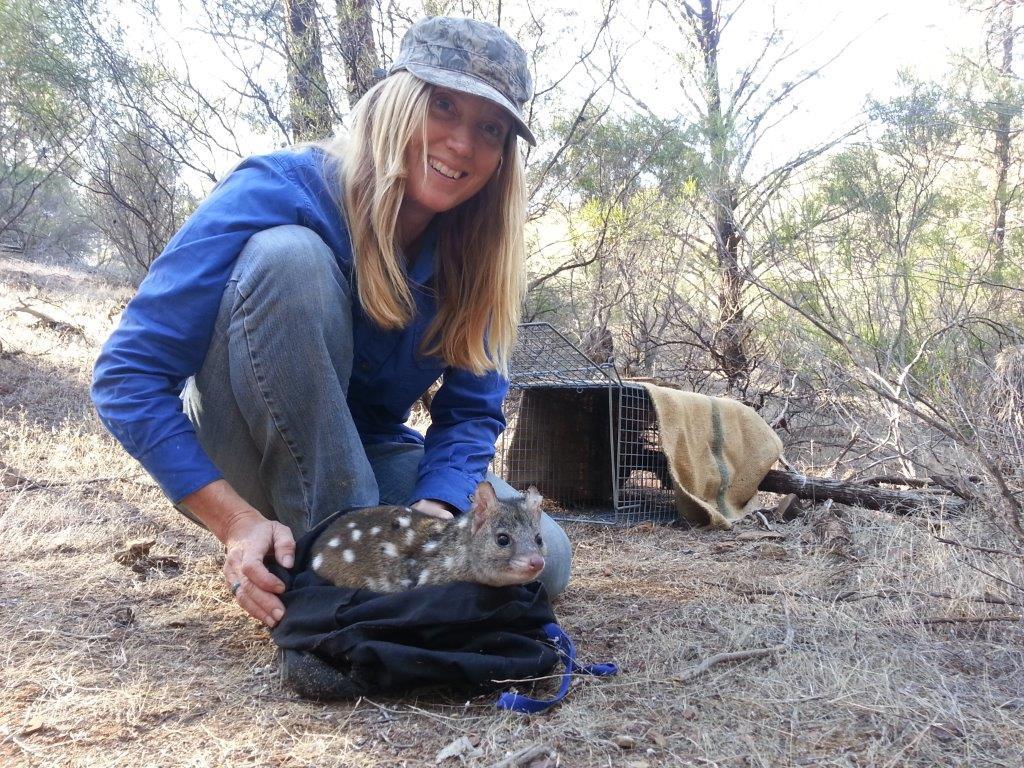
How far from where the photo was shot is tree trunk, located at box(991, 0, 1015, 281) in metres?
7.14

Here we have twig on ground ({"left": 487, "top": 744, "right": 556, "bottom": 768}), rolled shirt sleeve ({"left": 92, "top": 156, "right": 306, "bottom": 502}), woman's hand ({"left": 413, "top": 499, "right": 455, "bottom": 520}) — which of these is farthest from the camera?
woman's hand ({"left": 413, "top": 499, "right": 455, "bottom": 520})

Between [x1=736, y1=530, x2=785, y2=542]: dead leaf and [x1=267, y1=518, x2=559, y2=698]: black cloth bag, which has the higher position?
[x1=267, y1=518, x2=559, y2=698]: black cloth bag

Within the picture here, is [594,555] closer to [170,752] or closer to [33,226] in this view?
[170,752]

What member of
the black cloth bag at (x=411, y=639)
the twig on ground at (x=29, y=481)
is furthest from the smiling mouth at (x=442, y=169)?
the twig on ground at (x=29, y=481)

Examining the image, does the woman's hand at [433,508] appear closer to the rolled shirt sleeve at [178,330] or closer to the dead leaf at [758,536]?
the rolled shirt sleeve at [178,330]

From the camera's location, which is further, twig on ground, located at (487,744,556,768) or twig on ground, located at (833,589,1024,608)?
twig on ground, located at (833,589,1024,608)

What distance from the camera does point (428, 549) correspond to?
2766 millimetres

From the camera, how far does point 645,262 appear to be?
7707 mm

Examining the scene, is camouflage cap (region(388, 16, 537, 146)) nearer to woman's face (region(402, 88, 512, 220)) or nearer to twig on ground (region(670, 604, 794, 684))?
woman's face (region(402, 88, 512, 220))

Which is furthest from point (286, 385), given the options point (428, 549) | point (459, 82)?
point (459, 82)

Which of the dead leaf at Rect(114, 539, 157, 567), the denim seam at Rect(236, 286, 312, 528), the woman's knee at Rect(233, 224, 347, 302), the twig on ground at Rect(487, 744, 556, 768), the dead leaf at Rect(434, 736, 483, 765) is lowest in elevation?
the dead leaf at Rect(114, 539, 157, 567)

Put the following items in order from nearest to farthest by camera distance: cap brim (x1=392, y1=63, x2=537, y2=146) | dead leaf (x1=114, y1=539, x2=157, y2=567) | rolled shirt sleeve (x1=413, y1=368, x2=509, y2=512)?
cap brim (x1=392, y1=63, x2=537, y2=146)
rolled shirt sleeve (x1=413, y1=368, x2=509, y2=512)
dead leaf (x1=114, y1=539, x2=157, y2=567)

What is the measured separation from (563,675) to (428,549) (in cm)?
63

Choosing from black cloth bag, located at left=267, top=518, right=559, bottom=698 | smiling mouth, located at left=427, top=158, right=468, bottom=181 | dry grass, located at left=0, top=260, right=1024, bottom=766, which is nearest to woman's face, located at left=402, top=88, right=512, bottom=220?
smiling mouth, located at left=427, top=158, right=468, bottom=181
